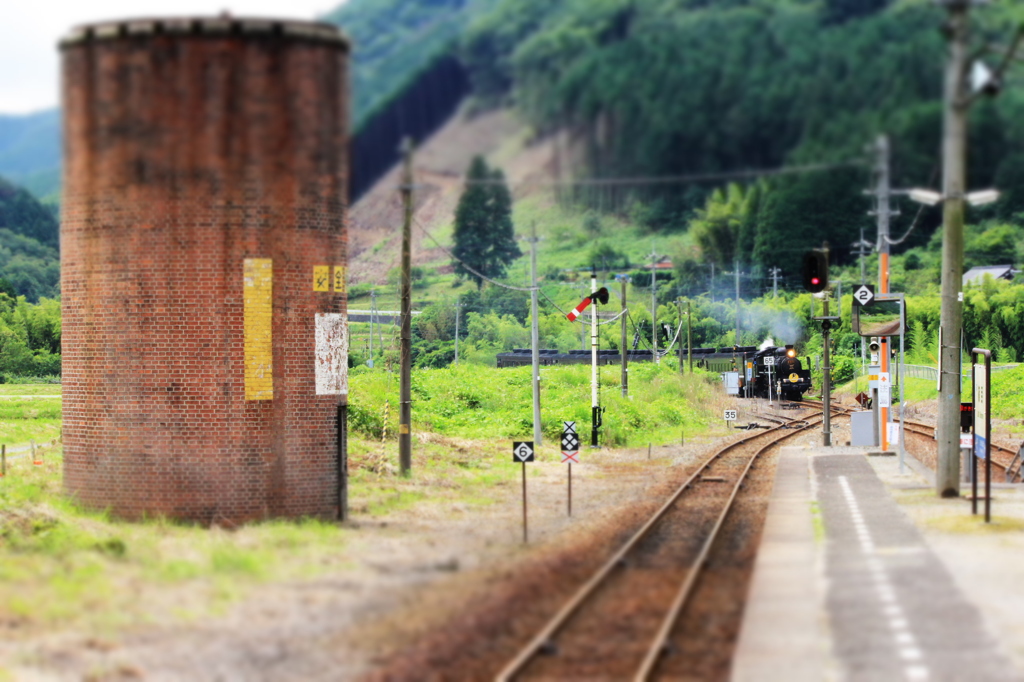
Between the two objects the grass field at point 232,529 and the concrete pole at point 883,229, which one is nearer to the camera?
the grass field at point 232,529

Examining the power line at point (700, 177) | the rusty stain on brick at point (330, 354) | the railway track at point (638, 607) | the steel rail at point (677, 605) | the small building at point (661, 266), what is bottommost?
the railway track at point (638, 607)

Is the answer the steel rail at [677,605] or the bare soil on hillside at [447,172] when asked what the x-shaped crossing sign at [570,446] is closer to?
the steel rail at [677,605]

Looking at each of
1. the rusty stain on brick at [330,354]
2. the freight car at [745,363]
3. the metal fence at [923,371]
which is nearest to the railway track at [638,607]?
the rusty stain on brick at [330,354]

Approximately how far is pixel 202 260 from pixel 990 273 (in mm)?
60238

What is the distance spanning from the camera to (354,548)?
69.8 ft

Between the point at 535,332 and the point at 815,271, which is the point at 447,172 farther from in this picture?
the point at 535,332

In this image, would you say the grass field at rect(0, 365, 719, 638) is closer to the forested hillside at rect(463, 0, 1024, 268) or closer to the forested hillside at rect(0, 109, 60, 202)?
the forested hillside at rect(0, 109, 60, 202)

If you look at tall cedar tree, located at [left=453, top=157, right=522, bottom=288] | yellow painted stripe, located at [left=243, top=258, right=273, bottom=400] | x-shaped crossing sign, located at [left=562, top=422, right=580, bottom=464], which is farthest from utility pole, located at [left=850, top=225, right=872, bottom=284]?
yellow painted stripe, located at [left=243, top=258, right=273, bottom=400]

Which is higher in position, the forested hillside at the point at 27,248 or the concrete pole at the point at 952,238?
the forested hillside at the point at 27,248

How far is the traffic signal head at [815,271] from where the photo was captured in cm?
2425

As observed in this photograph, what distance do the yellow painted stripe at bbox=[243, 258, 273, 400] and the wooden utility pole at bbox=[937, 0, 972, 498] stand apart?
41.1 feet

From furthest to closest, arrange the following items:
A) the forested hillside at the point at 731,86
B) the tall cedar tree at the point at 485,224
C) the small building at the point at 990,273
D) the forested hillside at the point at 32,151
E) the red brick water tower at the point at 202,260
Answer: the small building at the point at 990,273, the forested hillside at the point at 32,151, the red brick water tower at the point at 202,260, the tall cedar tree at the point at 485,224, the forested hillside at the point at 731,86

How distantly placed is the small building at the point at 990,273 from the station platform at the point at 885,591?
42.5m

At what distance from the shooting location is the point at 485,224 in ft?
106
